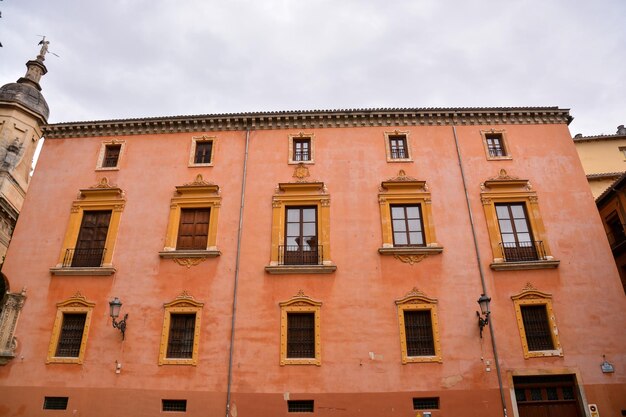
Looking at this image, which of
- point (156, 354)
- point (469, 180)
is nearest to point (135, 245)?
→ point (156, 354)

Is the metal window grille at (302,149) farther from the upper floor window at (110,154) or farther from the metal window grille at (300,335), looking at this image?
the upper floor window at (110,154)

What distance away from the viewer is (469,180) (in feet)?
56.0

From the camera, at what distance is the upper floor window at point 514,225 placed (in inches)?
609

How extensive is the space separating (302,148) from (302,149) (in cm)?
5

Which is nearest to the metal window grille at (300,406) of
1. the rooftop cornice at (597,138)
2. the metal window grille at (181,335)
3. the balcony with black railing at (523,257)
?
the metal window grille at (181,335)

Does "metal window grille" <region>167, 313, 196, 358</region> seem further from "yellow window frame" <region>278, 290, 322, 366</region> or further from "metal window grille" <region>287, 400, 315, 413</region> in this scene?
"metal window grille" <region>287, 400, 315, 413</region>

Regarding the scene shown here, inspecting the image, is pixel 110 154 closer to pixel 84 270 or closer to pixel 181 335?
pixel 84 270

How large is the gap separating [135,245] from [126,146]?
4985mm

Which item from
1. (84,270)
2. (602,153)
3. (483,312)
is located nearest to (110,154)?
(84,270)

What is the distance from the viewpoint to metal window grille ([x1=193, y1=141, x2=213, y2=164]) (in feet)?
59.8

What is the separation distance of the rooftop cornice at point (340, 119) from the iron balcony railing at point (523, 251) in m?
5.57

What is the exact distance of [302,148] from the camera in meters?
18.3

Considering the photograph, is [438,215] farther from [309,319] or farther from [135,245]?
[135,245]

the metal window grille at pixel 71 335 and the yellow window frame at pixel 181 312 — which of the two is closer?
the yellow window frame at pixel 181 312
